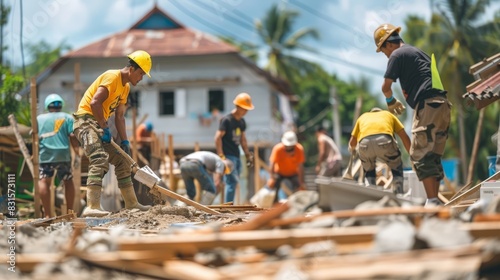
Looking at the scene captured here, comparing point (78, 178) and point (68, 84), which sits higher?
point (68, 84)

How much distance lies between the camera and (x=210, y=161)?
13.1 m

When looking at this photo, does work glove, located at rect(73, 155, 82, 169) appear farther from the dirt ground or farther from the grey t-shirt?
the dirt ground

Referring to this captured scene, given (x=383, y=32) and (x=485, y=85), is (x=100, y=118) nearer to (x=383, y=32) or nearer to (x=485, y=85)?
(x=383, y=32)

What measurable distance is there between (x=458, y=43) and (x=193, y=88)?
1538 cm

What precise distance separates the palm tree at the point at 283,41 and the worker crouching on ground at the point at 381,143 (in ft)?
144

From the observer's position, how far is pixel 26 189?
43.7ft

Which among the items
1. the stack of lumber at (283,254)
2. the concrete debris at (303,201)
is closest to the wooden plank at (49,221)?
the stack of lumber at (283,254)

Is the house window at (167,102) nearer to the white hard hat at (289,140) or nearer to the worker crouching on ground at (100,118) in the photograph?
the white hard hat at (289,140)

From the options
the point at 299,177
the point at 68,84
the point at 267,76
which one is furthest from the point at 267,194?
the point at 68,84

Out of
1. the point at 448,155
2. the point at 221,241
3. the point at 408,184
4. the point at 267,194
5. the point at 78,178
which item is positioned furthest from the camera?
the point at 448,155

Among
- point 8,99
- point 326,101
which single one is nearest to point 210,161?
Result: point 8,99

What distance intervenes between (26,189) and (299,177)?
19.6ft

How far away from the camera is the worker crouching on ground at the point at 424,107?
321 inches

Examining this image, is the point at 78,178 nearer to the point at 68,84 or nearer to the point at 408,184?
the point at 408,184
